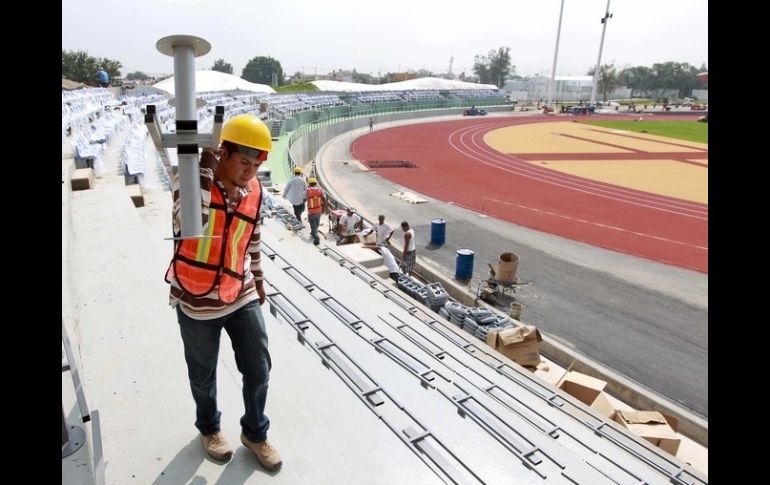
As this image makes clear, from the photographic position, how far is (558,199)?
860 inches

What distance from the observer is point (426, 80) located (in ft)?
260

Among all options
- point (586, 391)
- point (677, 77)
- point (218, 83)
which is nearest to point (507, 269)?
point (586, 391)

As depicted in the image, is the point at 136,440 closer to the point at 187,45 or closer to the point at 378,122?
the point at 187,45

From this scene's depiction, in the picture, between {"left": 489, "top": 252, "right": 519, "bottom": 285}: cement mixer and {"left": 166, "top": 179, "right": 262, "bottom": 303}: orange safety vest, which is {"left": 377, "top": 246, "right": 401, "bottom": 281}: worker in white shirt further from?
{"left": 166, "top": 179, "right": 262, "bottom": 303}: orange safety vest

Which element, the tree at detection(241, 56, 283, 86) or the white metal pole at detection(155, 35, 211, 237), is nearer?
the white metal pole at detection(155, 35, 211, 237)

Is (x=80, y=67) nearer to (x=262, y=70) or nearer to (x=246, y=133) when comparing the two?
(x=262, y=70)

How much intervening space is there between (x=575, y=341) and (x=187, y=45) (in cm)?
926

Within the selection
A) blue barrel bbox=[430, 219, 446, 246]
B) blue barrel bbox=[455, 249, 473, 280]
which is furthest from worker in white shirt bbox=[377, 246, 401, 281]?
blue barrel bbox=[430, 219, 446, 246]

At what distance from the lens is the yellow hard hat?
7.64 ft

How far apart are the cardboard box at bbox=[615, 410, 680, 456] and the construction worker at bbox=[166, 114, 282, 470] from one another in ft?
16.9

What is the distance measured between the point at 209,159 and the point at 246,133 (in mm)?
263

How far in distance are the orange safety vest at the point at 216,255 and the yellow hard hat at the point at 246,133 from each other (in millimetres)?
281

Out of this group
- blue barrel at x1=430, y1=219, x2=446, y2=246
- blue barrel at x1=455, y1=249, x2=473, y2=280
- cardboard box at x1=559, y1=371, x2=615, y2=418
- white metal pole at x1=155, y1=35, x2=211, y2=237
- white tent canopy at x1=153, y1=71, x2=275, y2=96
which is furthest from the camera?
white tent canopy at x1=153, y1=71, x2=275, y2=96

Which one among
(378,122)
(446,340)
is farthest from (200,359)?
(378,122)
